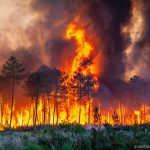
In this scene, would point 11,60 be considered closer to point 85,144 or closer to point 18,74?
point 18,74

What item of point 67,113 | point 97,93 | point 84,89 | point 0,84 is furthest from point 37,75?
point 97,93

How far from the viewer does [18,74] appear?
69438mm

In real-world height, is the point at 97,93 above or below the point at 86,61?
below

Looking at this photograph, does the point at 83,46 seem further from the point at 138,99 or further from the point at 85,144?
the point at 85,144

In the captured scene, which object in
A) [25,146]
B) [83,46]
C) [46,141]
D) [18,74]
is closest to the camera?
[25,146]

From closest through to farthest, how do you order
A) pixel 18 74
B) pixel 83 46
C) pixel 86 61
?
pixel 18 74
pixel 86 61
pixel 83 46

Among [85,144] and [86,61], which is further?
[86,61]

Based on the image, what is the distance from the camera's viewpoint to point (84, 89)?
85.8m

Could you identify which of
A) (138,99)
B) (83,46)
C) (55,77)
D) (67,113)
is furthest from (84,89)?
(83,46)

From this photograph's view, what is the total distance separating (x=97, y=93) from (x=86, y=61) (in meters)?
17.6

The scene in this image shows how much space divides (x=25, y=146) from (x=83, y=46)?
119960 millimetres

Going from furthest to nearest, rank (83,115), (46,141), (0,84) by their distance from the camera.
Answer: (83,115)
(0,84)
(46,141)

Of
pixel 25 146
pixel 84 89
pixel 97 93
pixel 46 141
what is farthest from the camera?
pixel 97 93

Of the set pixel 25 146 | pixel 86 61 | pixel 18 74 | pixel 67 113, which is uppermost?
pixel 86 61
